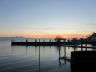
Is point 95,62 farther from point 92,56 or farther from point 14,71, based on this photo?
point 14,71

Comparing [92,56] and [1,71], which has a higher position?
[92,56]

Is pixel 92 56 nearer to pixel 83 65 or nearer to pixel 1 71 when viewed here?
pixel 83 65

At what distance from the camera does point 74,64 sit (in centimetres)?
1521

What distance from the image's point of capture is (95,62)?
14.7 m

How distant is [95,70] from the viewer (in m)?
15.1

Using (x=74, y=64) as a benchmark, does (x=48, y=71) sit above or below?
below

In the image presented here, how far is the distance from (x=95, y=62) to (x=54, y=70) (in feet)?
17.5

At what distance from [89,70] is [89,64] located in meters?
0.68

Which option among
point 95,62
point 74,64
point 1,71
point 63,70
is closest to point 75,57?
point 74,64

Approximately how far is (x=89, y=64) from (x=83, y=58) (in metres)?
0.70

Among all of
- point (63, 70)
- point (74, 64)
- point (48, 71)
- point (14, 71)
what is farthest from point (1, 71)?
point (74, 64)

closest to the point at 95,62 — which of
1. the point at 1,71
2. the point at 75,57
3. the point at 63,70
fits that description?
the point at 75,57

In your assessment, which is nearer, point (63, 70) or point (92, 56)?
point (92, 56)

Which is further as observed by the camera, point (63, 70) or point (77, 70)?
point (63, 70)
